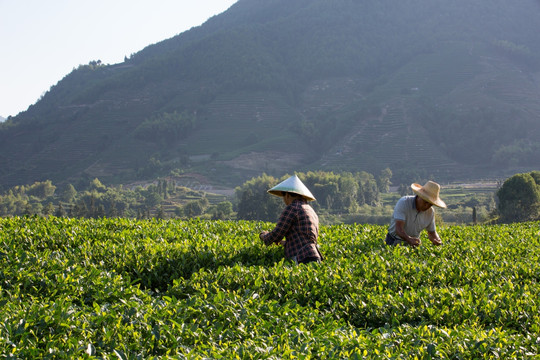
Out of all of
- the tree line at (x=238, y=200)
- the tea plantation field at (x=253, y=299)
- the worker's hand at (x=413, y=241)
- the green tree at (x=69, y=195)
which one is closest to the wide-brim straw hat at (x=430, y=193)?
the worker's hand at (x=413, y=241)

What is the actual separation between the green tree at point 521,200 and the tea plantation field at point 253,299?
158ft

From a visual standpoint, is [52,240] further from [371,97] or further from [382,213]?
[371,97]

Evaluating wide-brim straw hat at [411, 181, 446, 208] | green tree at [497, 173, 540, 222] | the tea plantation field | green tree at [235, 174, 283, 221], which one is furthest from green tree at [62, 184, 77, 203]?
wide-brim straw hat at [411, 181, 446, 208]

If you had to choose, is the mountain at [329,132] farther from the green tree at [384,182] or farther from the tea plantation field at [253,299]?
the tea plantation field at [253,299]

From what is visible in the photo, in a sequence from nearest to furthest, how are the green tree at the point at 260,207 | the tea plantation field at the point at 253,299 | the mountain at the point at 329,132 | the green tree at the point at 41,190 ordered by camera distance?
the tea plantation field at the point at 253,299 → the green tree at the point at 260,207 → the green tree at the point at 41,190 → the mountain at the point at 329,132

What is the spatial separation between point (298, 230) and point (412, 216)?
241 centimetres

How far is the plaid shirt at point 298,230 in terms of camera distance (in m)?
7.41

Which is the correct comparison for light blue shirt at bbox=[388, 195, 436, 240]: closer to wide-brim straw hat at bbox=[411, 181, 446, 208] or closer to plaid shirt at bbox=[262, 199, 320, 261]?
wide-brim straw hat at bbox=[411, 181, 446, 208]

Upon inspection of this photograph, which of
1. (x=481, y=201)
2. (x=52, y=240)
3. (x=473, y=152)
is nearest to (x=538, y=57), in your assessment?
(x=473, y=152)

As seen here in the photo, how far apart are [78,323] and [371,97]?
179 m

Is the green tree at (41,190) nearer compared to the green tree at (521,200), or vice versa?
the green tree at (521,200)

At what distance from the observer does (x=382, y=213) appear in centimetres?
9919

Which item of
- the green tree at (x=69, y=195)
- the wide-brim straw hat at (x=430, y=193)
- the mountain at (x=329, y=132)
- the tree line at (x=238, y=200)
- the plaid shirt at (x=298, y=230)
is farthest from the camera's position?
the mountain at (x=329, y=132)

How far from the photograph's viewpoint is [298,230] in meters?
7.49
